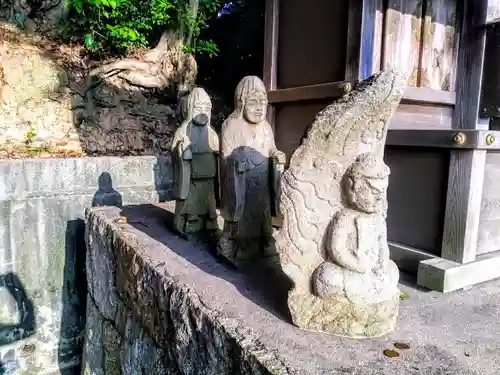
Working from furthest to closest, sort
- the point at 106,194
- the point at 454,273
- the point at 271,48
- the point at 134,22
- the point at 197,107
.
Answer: the point at 134,22, the point at 106,194, the point at 271,48, the point at 197,107, the point at 454,273

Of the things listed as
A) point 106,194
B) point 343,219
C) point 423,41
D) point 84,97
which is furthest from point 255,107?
point 84,97

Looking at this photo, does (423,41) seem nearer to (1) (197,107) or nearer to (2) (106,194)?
(1) (197,107)

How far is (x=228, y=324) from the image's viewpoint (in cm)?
174

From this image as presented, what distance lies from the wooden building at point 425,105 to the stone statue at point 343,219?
915mm

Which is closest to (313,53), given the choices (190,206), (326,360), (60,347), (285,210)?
(190,206)

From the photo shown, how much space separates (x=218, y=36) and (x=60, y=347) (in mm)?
6011

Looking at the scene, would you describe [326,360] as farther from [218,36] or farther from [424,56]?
[218,36]

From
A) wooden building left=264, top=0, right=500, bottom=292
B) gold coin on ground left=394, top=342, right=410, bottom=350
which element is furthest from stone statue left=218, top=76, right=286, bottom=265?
gold coin on ground left=394, top=342, right=410, bottom=350

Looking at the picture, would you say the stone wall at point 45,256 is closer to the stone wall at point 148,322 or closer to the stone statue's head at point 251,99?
the stone wall at point 148,322

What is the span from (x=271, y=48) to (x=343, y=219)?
2562 mm

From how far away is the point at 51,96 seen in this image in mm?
6406

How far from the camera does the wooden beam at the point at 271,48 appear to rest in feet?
12.3

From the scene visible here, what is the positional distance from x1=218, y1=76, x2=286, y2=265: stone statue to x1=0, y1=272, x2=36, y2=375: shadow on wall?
8.31 feet

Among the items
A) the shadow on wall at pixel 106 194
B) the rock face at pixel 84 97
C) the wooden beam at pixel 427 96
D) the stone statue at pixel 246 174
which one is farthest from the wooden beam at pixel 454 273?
the rock face at pixel 84 97
